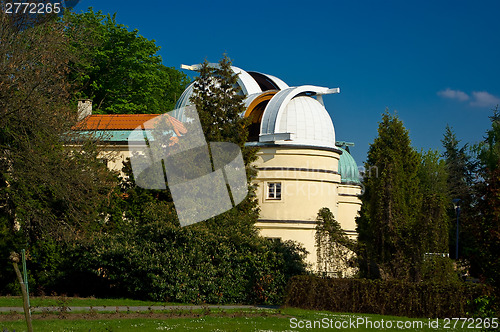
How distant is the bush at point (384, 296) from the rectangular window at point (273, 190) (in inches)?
368

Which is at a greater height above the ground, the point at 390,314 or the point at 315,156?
the point at 315,156

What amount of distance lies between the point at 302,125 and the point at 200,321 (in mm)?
15081

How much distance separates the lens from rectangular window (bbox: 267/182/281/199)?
87.2 feet

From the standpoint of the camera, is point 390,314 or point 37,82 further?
point 37,82

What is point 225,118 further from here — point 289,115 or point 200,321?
point 200,321

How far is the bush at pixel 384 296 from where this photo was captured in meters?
15.7

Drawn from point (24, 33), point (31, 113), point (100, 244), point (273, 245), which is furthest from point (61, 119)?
point (273, 245)

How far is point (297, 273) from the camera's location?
19672 millimetres

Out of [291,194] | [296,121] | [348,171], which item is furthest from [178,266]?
[348,171]

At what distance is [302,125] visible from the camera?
89.6 feet

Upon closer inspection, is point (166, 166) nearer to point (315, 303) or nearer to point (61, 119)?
point (61, 119)

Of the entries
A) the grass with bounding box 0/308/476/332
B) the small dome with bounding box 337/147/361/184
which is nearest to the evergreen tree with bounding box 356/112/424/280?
the grass with bounding box 0/308/476/332

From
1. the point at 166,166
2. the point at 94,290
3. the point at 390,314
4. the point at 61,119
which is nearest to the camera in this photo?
the point at 390,314

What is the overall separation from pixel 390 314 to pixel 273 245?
16.9ft
